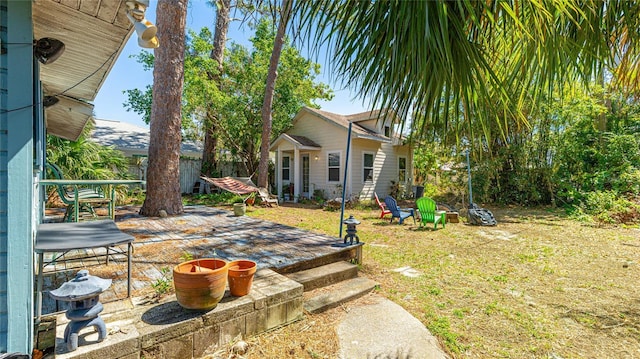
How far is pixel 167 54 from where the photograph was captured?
6242 mm

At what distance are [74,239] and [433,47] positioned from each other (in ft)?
9.31

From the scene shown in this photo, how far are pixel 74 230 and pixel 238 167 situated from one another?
12.5m

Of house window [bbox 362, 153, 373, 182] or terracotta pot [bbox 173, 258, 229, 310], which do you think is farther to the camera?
house window [bbox 362, 153, 373, 182]

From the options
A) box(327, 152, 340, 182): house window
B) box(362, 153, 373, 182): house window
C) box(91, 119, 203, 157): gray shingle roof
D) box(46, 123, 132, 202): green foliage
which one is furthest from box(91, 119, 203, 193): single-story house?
box(362, 153, 373, 182): house window

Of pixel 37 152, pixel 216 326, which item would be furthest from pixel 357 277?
pixel 37 152

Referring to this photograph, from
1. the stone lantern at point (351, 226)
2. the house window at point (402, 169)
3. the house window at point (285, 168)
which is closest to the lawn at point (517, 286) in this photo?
the stone lantern at point (351, 226)

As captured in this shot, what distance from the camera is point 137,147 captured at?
14398 mm

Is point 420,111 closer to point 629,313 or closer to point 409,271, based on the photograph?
point 409,271

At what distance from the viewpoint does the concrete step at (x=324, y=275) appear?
3289 mm

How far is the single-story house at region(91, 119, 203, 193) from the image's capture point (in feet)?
43.0

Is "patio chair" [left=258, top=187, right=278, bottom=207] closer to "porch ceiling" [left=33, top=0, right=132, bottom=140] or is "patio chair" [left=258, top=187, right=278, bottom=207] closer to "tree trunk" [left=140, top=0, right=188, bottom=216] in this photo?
"tree trunk" [left=140, top=0, right=188, bottom=216]

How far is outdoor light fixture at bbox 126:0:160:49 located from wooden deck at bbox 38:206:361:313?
6.60 feet

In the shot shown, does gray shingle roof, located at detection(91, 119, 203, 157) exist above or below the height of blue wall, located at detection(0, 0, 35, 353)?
above

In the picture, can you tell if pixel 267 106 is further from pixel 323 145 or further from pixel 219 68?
pixel 219 68
